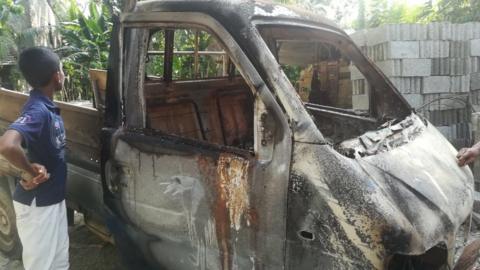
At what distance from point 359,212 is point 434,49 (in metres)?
4.80

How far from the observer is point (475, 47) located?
6039 mm

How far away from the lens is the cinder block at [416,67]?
18.6 ft

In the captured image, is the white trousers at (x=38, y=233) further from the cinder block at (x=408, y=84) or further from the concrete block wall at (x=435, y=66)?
the cinder block at (x=408, y=84)

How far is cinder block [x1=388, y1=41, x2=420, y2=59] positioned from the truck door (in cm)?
384

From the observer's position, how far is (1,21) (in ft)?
41.5

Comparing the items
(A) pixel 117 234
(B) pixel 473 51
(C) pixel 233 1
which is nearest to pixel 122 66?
(C) pixel 233 1

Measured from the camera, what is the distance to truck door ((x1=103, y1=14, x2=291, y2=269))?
6.62 ft

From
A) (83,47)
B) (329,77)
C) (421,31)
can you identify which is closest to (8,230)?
(421,31)

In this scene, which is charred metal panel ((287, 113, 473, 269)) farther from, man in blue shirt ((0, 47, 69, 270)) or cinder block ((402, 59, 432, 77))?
cinder block ((402, 59, 432, 77))

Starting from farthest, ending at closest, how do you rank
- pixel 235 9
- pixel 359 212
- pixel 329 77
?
pixel 329 77
pixel 235 9
pixel 359 212

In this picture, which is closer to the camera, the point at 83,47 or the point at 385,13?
the point at 83,47

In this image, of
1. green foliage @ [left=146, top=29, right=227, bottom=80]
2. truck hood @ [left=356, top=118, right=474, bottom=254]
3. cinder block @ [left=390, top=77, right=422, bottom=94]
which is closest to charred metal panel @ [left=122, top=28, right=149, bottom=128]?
truck hood @ [left=356, top=118, right=474, bottom=254]

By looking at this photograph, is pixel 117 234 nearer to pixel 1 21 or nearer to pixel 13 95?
pixel 13 95

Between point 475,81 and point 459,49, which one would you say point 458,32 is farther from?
point 475,81
